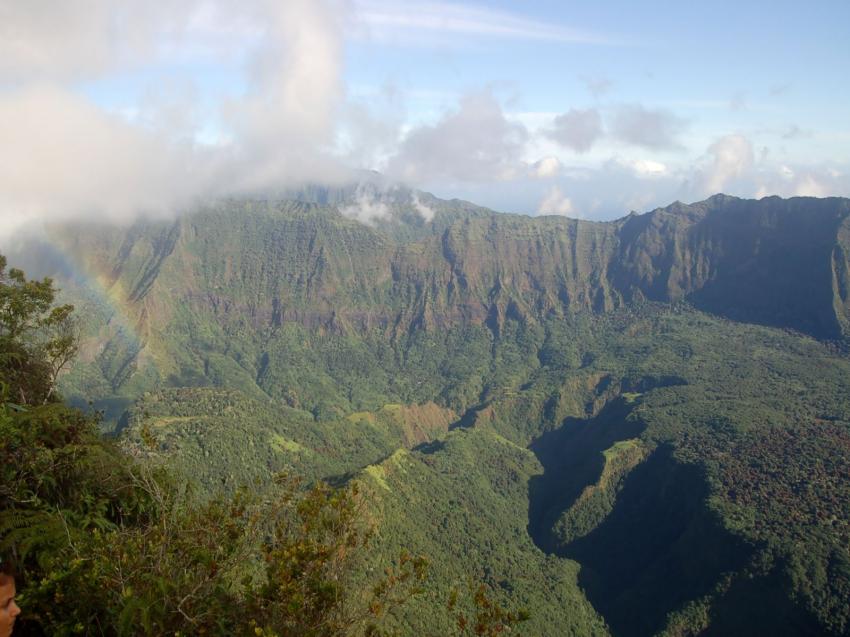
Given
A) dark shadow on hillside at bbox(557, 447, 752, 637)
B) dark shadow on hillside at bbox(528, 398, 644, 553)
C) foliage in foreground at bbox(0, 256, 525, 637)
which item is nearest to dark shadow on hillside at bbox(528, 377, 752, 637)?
dark shadow on hillside at bbox(557, 447, 752, 637)

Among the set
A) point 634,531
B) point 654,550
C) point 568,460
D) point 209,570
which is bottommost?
point 654,550

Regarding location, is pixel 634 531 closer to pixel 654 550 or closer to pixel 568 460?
pixel 654 550

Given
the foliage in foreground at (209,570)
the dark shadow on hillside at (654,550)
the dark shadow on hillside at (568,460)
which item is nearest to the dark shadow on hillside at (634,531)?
the dark shadow on hillside at (654,550)

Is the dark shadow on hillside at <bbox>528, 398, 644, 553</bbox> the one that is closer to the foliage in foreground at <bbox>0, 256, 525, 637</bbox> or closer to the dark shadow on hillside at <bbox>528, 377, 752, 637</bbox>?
the dark shadow on hillside at <bbox>528, 377, 752, 637</bbox>

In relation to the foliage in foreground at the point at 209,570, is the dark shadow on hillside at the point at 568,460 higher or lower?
lower

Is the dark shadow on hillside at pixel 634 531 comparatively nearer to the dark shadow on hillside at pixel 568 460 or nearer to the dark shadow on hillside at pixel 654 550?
the dark shadow on hillside at pixel 654 550

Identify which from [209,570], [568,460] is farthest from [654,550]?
[209,570]

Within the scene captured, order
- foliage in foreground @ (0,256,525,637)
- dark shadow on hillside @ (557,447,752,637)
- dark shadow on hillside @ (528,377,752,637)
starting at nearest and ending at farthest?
foliage in foreground @ (0,256,525,637) < dark shadow on hillside @ (557,447,752,637) < dark shadow on hillside @ (528,377,752,637)

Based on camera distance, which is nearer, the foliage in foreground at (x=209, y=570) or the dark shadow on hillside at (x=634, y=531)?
the foliage in foreground at (x=209, y=570)

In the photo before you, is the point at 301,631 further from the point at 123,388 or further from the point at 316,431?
the point at 123,388

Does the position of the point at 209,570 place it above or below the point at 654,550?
above

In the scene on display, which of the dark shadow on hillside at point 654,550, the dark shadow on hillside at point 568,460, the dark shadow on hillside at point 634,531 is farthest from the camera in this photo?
the dark shadow on hillside at point 568,460

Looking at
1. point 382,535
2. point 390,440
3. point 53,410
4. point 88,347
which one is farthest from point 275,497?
point 88,347

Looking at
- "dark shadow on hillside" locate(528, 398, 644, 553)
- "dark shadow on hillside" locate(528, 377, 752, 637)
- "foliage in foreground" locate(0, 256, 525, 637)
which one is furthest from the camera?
"dark shadow on hillside" locate(528, 398, 644, 553)
